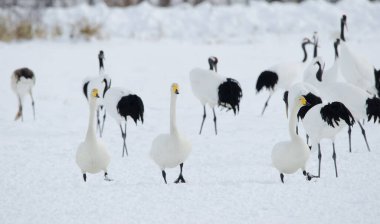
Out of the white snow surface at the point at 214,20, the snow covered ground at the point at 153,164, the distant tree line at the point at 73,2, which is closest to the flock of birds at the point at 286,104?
the snow covered ground at the point at 153,164

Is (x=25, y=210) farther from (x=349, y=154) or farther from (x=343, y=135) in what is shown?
(x=343, y=135)

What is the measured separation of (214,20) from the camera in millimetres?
23594

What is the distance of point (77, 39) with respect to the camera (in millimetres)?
19078

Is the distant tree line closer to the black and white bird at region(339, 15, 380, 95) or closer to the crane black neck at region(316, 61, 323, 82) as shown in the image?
the black and white bird at region(339, 15, 380, 95)

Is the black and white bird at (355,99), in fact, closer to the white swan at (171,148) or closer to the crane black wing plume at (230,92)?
the crane black wing plume at (230,92)

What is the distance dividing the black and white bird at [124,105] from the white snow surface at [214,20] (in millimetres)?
12575

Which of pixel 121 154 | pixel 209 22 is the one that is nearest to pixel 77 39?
pixel 209 22

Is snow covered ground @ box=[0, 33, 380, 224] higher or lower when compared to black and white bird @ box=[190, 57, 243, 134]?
lower

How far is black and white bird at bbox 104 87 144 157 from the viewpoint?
7688mm

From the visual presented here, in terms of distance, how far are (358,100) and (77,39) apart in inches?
510

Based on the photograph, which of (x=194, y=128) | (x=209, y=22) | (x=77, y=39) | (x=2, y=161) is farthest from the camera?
(x=209, y=22)

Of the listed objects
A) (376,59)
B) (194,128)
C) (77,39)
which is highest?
(77,39)

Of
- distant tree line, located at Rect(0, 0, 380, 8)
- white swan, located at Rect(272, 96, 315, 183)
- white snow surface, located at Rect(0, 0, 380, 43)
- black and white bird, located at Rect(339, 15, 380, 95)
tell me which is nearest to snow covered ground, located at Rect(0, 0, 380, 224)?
white swan, located at Rect(272, 96, 315, 183)

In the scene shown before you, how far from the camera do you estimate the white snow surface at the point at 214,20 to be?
21.6 m
